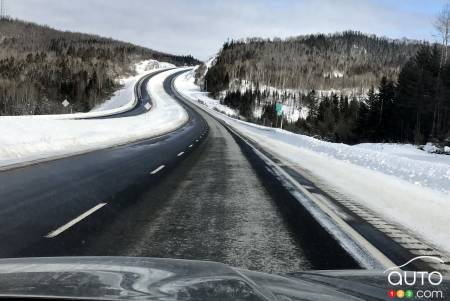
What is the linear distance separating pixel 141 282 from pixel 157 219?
6.12 meters

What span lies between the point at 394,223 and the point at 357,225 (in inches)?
34.2

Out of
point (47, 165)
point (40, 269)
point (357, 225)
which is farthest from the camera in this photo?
point (47, 165)

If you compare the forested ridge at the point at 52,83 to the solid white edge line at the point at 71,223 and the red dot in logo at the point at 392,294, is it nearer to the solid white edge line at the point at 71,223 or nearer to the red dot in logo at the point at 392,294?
the solid white edge line at the point at 71,223

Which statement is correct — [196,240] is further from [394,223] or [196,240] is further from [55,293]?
[55,293]

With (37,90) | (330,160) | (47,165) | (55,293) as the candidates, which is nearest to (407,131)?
(330,160)

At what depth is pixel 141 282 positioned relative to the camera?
2.24 metres

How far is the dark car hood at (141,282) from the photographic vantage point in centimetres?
205

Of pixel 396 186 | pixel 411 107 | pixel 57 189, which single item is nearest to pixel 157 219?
pixel 57 189

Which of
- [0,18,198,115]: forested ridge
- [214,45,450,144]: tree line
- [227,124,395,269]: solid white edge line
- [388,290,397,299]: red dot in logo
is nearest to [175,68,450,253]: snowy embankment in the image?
[227,124,395,269]: solid white edge line

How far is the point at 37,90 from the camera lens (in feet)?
460

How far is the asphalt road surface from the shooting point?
6121 mm

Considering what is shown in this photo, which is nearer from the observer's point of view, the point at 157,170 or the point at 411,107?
the point at 157,170

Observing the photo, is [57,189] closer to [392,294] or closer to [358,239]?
[358,239]

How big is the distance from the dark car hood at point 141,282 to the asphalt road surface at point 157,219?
108 inches
